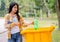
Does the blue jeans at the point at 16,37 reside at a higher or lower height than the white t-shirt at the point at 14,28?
lower

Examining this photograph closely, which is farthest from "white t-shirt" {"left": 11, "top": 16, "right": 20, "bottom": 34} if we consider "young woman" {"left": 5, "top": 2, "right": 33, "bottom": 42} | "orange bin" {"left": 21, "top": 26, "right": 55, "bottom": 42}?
"orange bin" {"left": 21, "top": 26, "right": 55, "bottom": 42}

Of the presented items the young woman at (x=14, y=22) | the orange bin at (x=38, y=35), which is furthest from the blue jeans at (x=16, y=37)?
the orange bin at (x=38, y=35)

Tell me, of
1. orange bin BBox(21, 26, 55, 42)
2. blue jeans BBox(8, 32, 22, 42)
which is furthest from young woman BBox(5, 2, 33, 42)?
orange bin BBox(21, 26, 55, 42)

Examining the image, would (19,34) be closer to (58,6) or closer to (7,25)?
(7,25)

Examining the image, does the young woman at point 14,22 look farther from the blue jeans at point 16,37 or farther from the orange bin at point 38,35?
the orange bin at point 38,35

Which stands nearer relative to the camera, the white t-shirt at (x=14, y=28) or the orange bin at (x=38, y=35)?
the orange bin at (x=38, y=35)

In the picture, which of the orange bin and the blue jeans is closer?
the orange bin

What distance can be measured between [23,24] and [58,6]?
1468 centimetres

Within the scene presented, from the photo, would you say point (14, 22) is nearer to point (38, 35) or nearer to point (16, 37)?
point (16, 37)

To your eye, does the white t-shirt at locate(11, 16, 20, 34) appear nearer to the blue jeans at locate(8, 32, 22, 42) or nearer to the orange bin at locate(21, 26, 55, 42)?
the blue jeans at locate(8, 32, 22, 42)

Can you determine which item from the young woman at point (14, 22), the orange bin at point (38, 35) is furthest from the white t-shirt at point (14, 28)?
the orange bin at point (38, 35)

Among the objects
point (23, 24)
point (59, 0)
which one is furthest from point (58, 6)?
point (23, 24)

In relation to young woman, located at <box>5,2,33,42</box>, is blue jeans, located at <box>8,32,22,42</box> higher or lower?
lower

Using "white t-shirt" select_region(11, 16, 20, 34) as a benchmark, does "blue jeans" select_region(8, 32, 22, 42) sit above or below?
below
